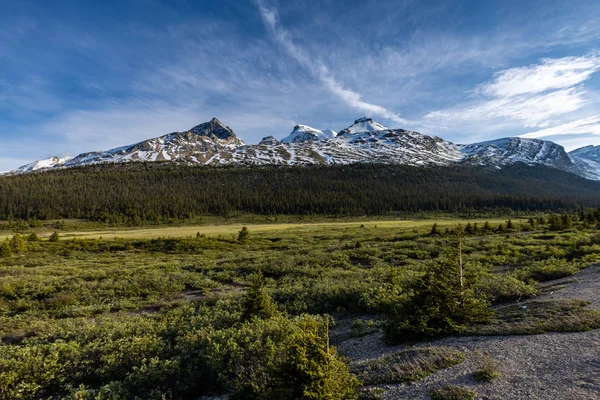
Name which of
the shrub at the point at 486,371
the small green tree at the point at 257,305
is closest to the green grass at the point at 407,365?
the shrub at the point at 486,371

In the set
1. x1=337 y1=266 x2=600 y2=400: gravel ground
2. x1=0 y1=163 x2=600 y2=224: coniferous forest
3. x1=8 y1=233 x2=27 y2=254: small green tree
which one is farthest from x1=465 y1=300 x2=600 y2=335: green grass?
x1=0 y1=163 x2=600 y2=224: coniferous forest

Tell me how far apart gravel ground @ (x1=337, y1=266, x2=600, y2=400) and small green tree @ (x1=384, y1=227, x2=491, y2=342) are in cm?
44

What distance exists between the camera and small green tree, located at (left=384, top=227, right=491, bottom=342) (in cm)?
939

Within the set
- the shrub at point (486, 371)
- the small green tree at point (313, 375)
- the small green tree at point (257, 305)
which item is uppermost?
the small green tree at point (313, 375)

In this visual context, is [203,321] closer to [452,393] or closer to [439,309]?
[439,309]

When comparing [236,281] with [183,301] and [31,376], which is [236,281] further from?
[31,376]

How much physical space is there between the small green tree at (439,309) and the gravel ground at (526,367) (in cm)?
44

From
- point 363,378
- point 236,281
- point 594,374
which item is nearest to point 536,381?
point 594,374

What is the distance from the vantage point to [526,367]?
6953mm

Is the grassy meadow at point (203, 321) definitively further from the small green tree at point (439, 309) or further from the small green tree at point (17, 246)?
the small green tree at point (17, 246)

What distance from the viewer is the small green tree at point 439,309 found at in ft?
30.8

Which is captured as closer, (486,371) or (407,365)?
(486,371)

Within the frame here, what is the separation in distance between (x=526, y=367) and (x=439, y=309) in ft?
9.00

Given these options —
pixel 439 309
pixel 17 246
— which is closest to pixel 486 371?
pixel 439 309
